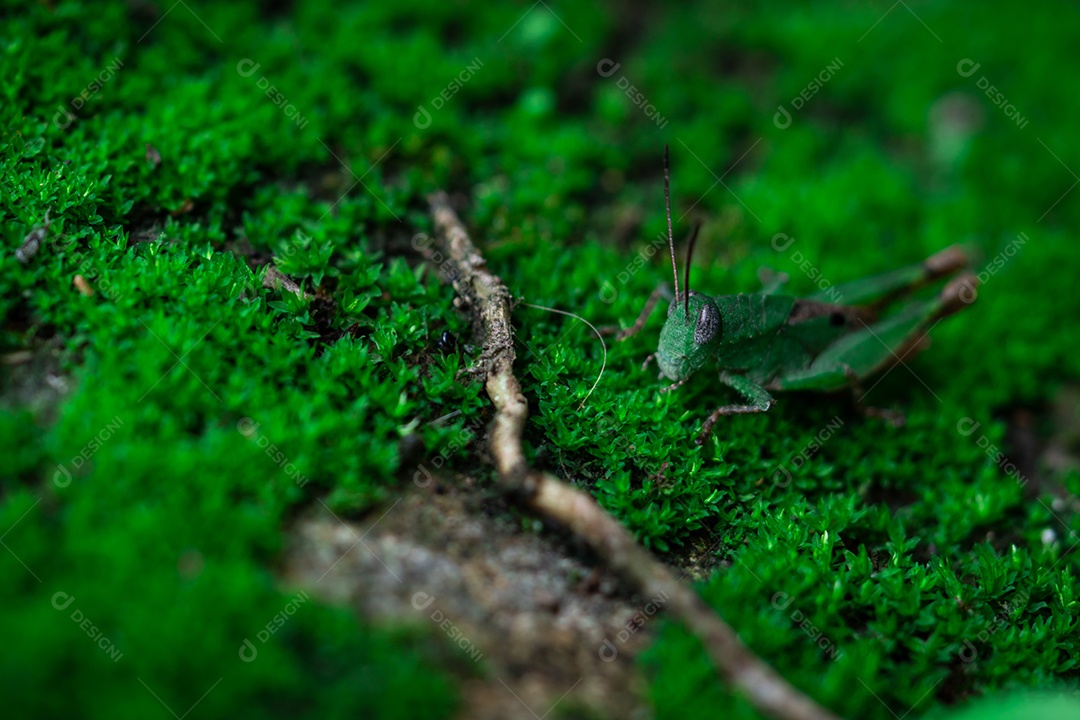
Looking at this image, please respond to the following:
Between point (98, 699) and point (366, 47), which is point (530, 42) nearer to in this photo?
point (366, 47)

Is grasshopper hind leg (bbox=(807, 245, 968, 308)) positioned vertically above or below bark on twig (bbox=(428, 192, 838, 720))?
above

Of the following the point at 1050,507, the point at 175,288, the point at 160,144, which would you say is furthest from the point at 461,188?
the point at 1050,507

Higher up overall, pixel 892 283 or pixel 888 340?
pixel 892 283

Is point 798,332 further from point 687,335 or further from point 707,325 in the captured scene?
point 687,335

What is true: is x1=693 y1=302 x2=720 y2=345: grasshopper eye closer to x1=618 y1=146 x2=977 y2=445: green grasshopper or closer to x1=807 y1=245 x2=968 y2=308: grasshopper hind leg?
x1=618 y1=146 x2=977 y2=445: green grasshopper

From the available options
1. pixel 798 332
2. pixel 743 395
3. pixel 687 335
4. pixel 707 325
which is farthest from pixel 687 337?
pixel 798 332

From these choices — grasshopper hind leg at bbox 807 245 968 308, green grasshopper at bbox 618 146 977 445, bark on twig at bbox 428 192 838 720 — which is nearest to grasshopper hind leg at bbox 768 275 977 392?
green grasshopper at bbox 618 146 977 445
